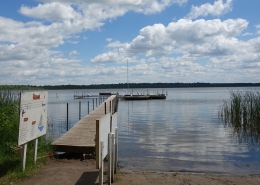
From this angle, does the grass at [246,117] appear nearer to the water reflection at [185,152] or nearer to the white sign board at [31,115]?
the water reflection at [185,152]

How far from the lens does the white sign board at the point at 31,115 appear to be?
19.4 ft

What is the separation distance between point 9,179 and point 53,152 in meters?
2.56

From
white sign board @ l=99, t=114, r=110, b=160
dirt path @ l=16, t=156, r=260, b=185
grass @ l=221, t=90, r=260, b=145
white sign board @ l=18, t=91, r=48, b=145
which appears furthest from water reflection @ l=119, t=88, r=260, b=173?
white sign board @ l=99, t=114, r=110, b=160

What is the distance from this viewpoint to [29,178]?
6.11m

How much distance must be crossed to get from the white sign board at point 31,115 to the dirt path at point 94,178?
874 mm

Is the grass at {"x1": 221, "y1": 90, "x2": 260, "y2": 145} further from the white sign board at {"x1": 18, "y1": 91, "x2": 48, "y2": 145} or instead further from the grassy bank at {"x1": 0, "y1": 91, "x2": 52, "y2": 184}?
the white sign board at {"x1": 18, "y1": 91, "x2": 48, "y2": 145}

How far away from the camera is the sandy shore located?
6.04 metres

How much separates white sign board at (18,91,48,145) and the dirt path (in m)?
0.87

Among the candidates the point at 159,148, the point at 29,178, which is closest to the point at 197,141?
the point at 159,148

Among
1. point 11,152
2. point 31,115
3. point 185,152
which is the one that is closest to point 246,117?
point 185,152

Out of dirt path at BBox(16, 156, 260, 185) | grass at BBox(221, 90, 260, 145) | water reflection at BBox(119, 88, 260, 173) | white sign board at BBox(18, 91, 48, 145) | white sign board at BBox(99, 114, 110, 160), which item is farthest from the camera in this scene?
grass at BBox(221, 90, 260, 145)

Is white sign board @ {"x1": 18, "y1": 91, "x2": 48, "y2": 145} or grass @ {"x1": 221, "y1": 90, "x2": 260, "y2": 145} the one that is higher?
white sign board @ {"x1": 18, "y1": 91, "x2": 48, "y2": 145}

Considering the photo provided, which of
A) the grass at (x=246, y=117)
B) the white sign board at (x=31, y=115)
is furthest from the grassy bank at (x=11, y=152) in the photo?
the grass at (x=246, y=117)

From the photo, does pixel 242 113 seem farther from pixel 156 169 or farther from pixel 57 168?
pixel 57 168
